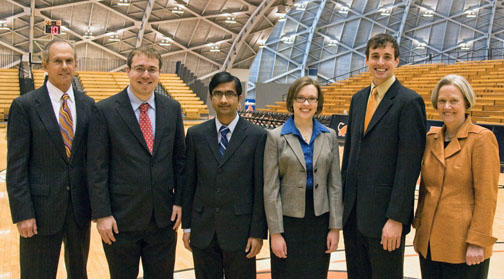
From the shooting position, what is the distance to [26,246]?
2438 millimetres

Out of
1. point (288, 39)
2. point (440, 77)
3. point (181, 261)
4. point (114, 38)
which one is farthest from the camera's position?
point (288, 39)

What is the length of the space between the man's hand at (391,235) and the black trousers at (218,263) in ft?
2.31

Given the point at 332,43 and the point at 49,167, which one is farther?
the point at 332,43

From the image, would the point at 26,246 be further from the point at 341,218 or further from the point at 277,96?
the point at 277,96

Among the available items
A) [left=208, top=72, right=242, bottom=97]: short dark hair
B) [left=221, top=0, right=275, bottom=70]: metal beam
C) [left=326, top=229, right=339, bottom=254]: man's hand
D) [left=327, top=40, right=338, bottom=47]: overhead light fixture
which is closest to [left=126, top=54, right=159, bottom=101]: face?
[left=208, top=72, right=242, bottom=97]: short dark hair

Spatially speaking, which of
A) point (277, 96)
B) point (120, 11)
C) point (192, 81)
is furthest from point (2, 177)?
point (277, 96)

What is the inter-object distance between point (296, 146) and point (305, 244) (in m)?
0.52

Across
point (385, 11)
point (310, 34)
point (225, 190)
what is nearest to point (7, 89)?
point (225, 190)

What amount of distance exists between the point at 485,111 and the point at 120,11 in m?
16.1

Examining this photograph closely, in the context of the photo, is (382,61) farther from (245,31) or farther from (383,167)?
(245,31)

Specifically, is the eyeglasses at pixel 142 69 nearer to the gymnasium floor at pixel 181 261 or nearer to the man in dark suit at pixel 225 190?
the man in dark suit at pixel 225 190

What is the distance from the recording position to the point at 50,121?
7.89 ft

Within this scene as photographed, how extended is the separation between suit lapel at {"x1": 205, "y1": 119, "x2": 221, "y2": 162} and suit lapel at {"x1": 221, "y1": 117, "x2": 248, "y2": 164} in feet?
0.15

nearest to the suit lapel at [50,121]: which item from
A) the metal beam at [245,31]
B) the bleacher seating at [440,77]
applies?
the bleacher seating at [440,77]
